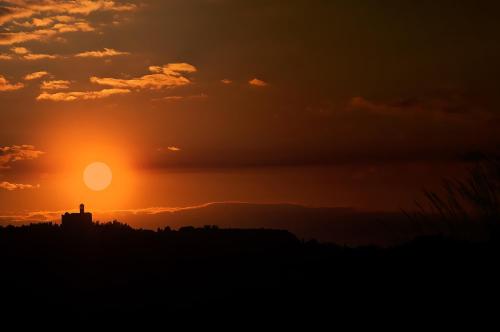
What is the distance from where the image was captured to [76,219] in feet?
68.6

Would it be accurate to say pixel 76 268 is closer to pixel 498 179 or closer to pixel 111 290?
pixel 111 290

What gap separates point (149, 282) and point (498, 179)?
8113mm

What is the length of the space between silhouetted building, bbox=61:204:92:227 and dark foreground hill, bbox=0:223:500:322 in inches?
35.8

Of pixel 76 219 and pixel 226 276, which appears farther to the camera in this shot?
pixel 76 219

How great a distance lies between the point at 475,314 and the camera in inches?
367

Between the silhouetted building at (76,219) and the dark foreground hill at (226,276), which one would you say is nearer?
the dark foreground hill at (226,276)

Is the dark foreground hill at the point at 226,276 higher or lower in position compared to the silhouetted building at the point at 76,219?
lower

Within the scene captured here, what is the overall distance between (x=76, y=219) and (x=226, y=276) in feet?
28.8

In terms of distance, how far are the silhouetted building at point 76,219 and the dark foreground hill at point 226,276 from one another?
0.91 m

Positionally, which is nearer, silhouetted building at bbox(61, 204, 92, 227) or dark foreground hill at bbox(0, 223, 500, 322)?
dark foreground hill at bbox(0, 223, 500, 322)

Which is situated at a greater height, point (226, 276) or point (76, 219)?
point (76, 219)

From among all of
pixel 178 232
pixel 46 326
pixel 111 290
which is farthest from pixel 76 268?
pixel 178 232

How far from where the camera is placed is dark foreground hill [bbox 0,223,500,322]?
1034 centimetres

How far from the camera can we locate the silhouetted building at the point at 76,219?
817 inches
